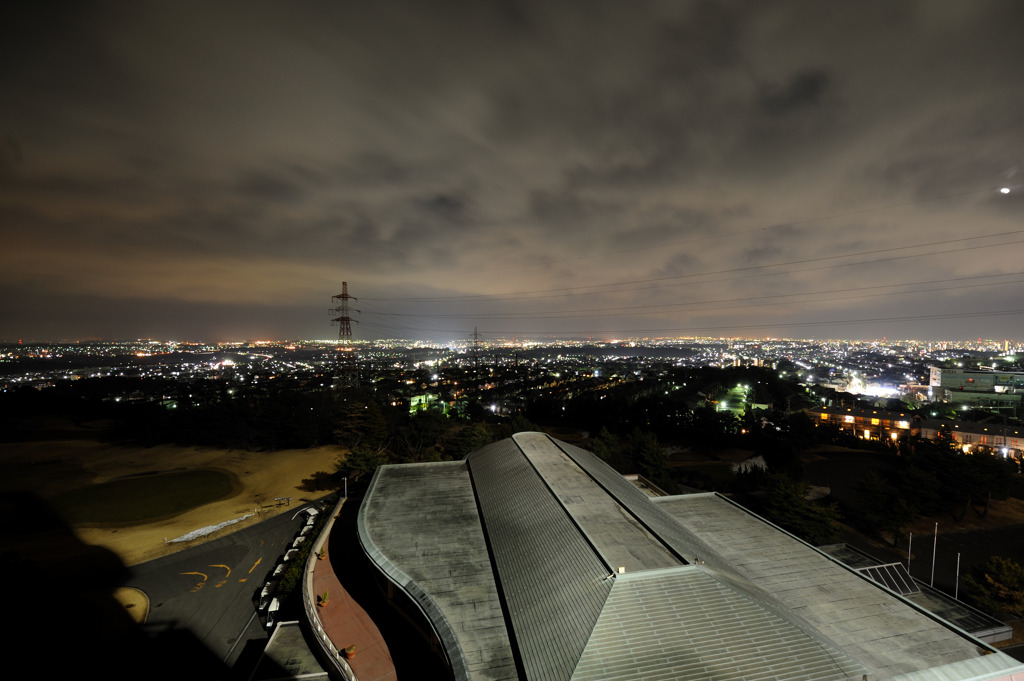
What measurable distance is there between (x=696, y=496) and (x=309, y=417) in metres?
40.9

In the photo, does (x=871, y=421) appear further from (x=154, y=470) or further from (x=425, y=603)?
(x=154, y=470)

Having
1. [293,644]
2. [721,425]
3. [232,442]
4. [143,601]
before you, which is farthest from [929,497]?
[232,442]

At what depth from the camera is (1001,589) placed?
17281mm

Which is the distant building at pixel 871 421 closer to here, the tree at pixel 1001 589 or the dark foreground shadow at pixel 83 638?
the tree at pixel 1001 589

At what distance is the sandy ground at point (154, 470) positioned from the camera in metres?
25.8

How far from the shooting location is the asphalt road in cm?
1698

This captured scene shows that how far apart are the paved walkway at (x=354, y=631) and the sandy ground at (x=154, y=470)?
13.5m

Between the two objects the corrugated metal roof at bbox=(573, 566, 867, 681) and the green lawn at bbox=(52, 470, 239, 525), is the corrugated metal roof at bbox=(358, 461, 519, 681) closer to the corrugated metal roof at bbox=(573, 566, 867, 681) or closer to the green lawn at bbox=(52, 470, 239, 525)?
the corrugated metal roof at bbox=(573, 566, 867, 681)

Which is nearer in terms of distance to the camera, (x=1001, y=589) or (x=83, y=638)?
(x=83, y=638)

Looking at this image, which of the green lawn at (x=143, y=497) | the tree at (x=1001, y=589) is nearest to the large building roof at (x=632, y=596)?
the tree at (x=1001, y=589)

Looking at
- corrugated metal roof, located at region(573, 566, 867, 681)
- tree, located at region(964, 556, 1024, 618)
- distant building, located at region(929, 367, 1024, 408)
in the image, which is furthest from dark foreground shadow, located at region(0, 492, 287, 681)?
distant building, located at region(929, 367, 1024, 408)

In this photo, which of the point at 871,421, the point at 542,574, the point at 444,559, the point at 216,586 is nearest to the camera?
the point at 542,574

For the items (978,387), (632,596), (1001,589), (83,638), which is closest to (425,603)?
(632,596)

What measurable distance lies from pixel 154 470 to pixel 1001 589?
196 ft
